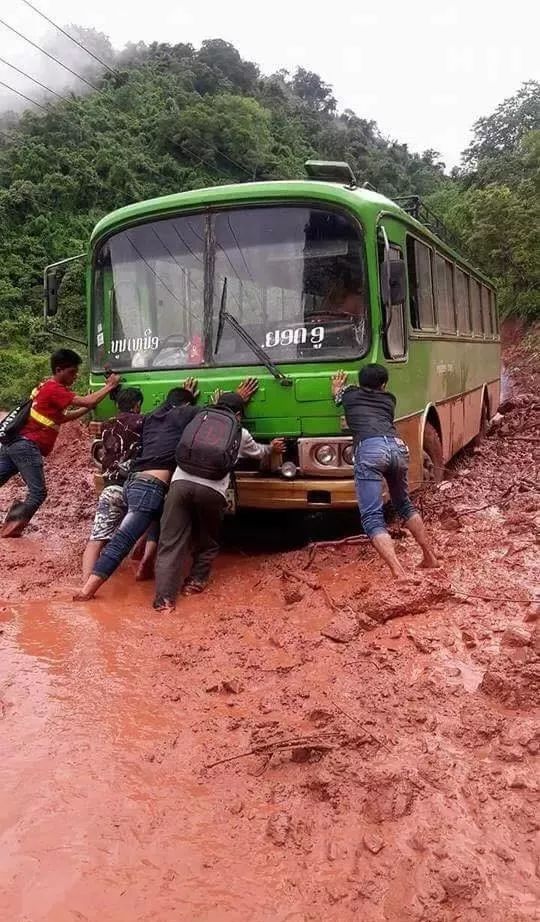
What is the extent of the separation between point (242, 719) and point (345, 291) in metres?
3.25

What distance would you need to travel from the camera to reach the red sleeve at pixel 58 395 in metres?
6.97

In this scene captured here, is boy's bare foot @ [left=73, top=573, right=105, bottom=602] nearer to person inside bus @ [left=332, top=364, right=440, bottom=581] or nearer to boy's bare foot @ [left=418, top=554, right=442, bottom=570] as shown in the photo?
person inside bus @ [left=332, top=364, right=440, bottom=581]

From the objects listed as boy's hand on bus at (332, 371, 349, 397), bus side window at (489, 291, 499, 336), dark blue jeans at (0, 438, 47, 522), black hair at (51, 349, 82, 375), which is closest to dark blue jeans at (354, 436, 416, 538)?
boy's hand on bus at (332, 371, 349, 397)

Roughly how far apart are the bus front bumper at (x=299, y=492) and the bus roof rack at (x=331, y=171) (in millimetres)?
2422

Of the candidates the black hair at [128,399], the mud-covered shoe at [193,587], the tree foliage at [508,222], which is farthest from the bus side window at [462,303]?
the tree foliage at [508,222]

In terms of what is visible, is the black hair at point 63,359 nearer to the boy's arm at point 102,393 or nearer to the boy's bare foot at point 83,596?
the boy's arm at point 102,393

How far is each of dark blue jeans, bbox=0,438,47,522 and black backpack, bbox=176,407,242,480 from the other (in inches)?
94.1

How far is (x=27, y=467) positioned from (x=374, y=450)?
11.3ft

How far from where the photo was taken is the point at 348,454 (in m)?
5.58

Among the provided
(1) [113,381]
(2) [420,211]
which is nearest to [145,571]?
(1) [113,381]

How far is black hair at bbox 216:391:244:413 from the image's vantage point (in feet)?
18.2

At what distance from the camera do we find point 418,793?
2.84 meters

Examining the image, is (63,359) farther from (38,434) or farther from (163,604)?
(163,604)

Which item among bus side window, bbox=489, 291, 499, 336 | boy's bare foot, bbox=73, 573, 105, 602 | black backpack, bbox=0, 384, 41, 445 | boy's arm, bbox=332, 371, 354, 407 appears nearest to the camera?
boy's bare foot, bbox=73, 573, 105, 602
